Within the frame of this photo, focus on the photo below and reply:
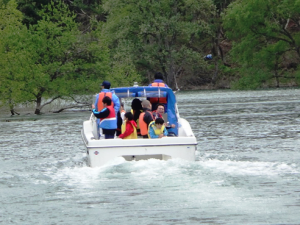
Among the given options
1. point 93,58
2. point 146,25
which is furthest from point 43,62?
point 146,25

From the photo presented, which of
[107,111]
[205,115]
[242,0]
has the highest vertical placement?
[242,0]

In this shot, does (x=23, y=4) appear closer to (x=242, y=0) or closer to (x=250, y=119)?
(x=242, y=0)

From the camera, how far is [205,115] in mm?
31375

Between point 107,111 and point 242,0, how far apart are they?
48.1 m

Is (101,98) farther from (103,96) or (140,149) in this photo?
(140,149)

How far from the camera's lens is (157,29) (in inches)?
2399

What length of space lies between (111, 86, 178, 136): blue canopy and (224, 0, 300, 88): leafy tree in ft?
129

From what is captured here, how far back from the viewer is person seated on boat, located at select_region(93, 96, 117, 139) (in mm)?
14664

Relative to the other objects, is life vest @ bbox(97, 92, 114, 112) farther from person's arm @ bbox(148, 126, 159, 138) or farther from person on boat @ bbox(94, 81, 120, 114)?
person's arm @ bbox(148, 126, 159, 138)

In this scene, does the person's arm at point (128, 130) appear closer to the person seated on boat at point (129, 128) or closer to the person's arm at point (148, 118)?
the person seated on boat at point (129, 128)

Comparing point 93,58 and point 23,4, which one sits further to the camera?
point 23,4

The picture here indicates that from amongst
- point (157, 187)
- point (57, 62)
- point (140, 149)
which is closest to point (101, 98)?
point (140, 149)

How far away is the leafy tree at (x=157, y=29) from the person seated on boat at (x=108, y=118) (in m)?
44.0

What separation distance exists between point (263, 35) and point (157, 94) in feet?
138
